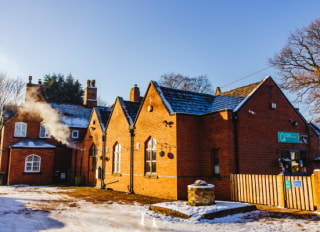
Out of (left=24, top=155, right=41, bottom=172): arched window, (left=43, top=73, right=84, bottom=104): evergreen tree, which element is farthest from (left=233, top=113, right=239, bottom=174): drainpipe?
(left=43, top=73, right=84, bottom=104): evergreen tree

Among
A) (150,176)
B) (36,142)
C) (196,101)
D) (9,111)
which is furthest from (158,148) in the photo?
→ (9,111)

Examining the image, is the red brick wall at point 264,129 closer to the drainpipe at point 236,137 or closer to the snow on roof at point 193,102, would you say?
the drainpipe at point 236,137

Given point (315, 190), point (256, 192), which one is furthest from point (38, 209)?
point (315, 190)

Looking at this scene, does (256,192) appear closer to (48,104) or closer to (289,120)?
(289,120)

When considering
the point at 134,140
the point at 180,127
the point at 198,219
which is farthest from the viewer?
the point at 134,140

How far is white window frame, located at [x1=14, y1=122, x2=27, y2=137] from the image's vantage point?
28.1 m

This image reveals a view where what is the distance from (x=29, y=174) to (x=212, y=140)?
798 inches

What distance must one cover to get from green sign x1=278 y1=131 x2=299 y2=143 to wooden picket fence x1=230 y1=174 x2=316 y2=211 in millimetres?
5087

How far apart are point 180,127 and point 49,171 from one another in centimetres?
1863

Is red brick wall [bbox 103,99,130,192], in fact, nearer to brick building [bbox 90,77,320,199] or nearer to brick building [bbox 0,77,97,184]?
brick building [bbox 90,77,320,199]

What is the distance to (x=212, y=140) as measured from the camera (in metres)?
14.2

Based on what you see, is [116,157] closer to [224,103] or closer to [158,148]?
[158,148]

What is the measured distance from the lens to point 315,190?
9430 mm

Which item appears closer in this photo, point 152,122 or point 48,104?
point 152,122
